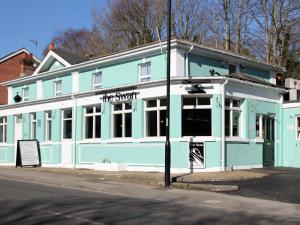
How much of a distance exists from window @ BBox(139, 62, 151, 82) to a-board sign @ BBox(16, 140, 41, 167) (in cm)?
876

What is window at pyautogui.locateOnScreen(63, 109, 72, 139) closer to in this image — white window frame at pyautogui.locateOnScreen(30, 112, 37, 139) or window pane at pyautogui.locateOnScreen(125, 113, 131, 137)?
white window frame at pyautogui.locateOnScreen(30, 112, 37, 139)

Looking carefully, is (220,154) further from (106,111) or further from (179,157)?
(106,111)

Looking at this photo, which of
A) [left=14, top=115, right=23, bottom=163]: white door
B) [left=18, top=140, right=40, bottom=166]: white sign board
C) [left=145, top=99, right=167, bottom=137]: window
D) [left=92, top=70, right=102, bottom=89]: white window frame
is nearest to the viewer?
[left=145, top=99, right=167, bottom=137]: window

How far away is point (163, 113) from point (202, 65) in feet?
11.1

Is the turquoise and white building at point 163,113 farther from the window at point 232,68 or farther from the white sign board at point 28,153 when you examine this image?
the white sign board at point 28,153

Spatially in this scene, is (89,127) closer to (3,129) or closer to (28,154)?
(28,154)

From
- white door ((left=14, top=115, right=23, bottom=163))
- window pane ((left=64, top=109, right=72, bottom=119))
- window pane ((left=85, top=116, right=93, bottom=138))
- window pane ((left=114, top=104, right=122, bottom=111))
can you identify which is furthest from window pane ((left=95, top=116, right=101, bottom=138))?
white door ((left=14, top=115, right=23, bottom=163))

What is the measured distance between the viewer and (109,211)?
11.4 meters

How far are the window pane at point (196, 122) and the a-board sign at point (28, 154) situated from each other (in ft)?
36.8

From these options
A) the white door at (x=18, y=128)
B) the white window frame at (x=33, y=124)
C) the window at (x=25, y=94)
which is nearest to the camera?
the white window frame at (x=33, y=124)

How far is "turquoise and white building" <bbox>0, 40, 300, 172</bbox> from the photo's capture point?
21.3 metres

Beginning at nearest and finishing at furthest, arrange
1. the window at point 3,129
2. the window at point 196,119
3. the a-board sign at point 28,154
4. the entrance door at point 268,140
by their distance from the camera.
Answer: the window at point 196,119, the entrance door at point 268,140, the a-board sign at point 28,154, the window at point 3,129

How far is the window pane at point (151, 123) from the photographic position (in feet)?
74.1

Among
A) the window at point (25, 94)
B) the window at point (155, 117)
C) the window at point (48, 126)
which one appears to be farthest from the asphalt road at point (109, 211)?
the window at point (25, 94)
